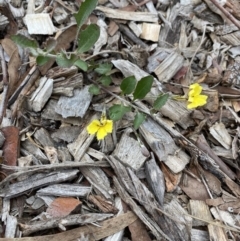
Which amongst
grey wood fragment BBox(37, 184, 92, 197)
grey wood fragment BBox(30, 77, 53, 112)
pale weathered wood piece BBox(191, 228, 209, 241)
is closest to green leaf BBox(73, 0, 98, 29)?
grey wood fragment BBox(30, 77, 53, 112)

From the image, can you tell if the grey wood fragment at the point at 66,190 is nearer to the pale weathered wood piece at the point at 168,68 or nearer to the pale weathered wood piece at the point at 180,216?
the pale weathered wood piece at the point at 180,216

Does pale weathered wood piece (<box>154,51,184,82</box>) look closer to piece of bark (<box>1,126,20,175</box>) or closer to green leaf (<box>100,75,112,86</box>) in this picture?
green leaf (<box>100,75,112,86</box>)

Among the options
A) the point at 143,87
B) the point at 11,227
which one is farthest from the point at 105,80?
the point at 11,227

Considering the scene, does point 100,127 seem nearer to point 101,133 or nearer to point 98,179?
point 101,133

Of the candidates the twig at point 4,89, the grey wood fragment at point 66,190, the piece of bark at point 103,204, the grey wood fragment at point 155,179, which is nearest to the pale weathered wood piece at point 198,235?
the grey wood fragment at point 155,179

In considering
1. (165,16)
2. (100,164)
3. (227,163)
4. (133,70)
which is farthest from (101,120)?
(165,16)

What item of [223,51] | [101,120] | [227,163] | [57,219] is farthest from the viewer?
[223,51]

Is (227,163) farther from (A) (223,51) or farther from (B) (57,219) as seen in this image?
(B) (57,219)
